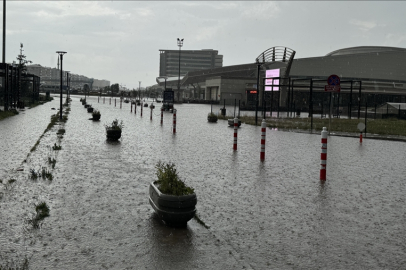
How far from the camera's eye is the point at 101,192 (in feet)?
29.7

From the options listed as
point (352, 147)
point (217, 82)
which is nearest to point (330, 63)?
point (217, 82)

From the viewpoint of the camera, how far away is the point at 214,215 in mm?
7566

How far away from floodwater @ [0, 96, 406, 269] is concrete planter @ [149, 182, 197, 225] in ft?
0.54

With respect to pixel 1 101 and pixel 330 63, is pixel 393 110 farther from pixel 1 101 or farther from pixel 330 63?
pixel 330 63

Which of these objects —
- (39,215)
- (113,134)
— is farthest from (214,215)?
(113,134)

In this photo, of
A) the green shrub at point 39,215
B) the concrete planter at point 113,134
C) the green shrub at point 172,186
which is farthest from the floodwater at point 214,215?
the concrete planter at point 113,134

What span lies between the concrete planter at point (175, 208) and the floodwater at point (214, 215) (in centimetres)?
16

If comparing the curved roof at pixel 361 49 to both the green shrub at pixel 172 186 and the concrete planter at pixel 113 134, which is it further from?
the green shrub at pixel 172 186

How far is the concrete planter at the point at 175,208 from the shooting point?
258 inches

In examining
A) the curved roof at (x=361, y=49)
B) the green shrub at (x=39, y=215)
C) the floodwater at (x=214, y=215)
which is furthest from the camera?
the curved roof at (x=361, y=49)

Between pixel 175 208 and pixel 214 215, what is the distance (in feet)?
3.84

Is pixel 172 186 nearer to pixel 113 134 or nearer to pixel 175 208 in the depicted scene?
pixel 175 208

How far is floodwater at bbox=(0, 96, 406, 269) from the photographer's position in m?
5.54

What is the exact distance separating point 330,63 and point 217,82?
→ 28.4 m
